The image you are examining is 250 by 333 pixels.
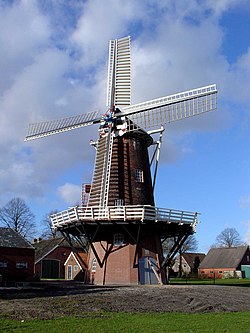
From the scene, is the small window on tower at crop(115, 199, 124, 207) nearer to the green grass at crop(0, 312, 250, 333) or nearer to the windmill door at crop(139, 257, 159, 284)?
the windmill door at crop(139, 257, 159, 284)

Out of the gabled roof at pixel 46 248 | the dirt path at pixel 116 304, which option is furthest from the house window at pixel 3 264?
the dirt path at pixel 116 304

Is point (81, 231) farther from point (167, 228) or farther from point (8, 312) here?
point (8, 312)

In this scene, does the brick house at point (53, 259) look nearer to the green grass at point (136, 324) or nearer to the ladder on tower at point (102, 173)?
the ladder on tower at point (102, 173)

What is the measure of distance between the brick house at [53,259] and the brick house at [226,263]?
2443cm

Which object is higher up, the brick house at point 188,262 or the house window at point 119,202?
the house window at point 119,202

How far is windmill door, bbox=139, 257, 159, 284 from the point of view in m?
25.3

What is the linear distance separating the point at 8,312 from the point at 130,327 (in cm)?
362

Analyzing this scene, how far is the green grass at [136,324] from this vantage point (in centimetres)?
A: 1015

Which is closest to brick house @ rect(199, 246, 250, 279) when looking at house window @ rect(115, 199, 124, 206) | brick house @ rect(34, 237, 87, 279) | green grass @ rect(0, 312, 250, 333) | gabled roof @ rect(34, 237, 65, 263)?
brick house @ rect(34, 237, 87, 279)

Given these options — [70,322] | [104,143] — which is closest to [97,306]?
[70,322]

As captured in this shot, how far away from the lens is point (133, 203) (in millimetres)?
26203

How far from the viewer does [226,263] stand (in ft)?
222

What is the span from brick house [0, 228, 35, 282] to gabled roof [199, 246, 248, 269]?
129 ft

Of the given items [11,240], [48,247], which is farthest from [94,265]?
[48,247]
